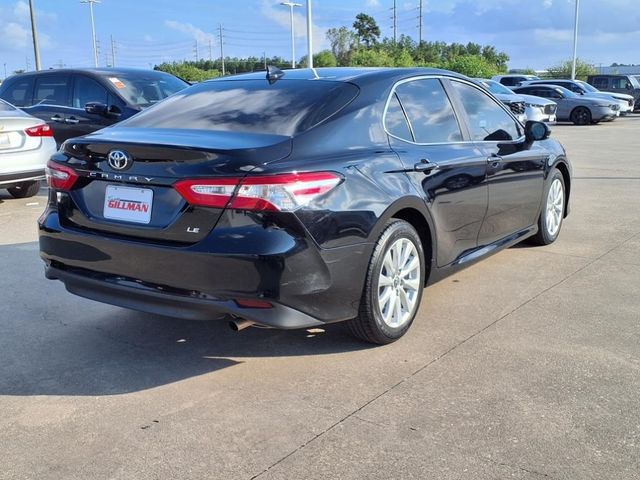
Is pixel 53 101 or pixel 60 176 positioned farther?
pixel 53 101

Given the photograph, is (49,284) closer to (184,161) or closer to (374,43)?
(184,161)

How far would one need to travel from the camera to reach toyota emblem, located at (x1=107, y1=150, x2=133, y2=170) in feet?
11.5

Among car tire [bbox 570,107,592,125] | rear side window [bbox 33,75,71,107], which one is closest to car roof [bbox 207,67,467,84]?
rear side window [bbox 33,75,71,107]

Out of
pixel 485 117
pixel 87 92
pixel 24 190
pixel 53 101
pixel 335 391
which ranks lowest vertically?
pixel 335 391

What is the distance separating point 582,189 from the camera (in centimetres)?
998

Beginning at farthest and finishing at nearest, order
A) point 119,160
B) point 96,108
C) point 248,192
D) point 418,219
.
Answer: point 96,108, point 418,219, point 119,160, point 248,192

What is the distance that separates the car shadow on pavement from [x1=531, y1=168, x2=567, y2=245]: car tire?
2737 millimetres

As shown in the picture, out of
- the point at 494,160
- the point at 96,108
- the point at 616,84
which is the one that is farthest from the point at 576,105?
the point at 494,160

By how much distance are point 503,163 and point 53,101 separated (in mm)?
7868

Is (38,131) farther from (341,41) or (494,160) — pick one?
(341,41)

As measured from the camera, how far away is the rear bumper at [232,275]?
3.28 m

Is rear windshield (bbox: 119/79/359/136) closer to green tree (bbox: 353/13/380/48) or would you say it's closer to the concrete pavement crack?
the concrete pavement crack

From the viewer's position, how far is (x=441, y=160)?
438cm

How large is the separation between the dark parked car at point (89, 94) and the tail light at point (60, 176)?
16.9 ft
